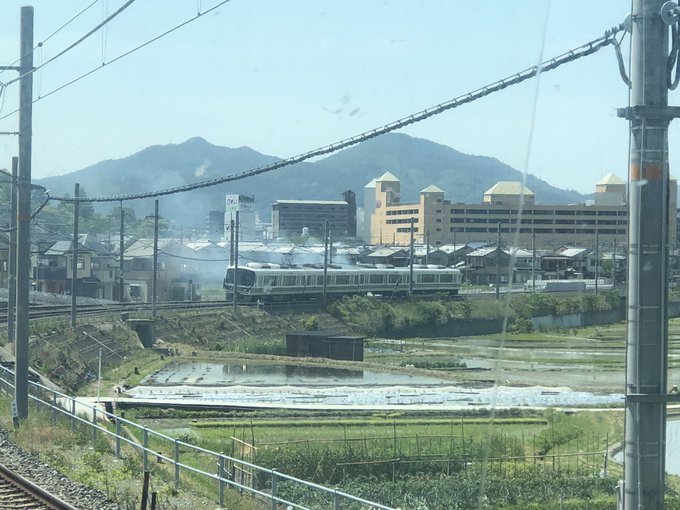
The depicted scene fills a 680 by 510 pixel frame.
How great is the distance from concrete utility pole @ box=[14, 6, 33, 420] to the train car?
23971 millimetres

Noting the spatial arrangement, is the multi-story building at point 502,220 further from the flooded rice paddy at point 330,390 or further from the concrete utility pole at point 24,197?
the concrete utility pole at point 24,197

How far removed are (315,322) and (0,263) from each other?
11333mm

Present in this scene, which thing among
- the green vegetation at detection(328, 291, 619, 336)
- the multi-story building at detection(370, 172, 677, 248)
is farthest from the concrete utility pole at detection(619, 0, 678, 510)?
the multi-story building at detection(370, 172, 677, 248)

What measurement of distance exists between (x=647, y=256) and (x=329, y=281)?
32.5 m

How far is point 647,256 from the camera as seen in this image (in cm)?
346

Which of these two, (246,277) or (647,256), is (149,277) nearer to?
(246,277)

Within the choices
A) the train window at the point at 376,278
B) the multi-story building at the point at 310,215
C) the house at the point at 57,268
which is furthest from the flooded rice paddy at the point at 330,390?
the multi-story building at the point at 310,215

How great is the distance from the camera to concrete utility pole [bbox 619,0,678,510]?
11.2 ft

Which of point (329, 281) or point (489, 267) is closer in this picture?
point (329, 281)

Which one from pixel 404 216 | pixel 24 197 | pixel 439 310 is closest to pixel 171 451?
pixel 24 197

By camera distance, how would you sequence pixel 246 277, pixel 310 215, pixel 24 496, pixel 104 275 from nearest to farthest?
pixel 24 496 → pixel 246 277 → pixel 104 275 → pixel 310 215

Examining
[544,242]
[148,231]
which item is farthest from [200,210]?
[544,242]

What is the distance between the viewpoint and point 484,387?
2031 cm

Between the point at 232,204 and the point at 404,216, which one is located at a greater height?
the point at 232,204
